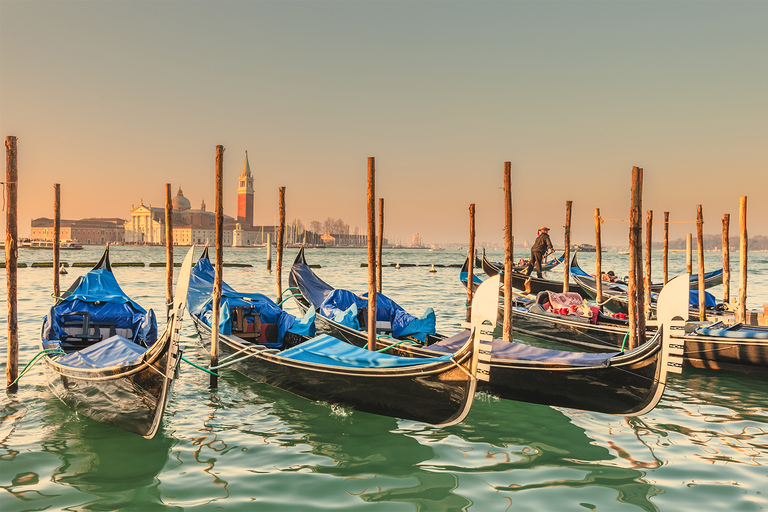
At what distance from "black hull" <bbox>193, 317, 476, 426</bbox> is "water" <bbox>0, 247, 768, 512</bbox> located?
0.18 meters

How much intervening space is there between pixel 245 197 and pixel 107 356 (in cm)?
11044

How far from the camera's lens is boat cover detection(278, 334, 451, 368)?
4.51 metres

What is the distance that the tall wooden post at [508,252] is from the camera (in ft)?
24.7

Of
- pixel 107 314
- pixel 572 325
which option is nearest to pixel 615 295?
pixel 572 325

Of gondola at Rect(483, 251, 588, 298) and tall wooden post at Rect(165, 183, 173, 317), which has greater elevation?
tall wooden post at Rect(165, 183, 173, 317)

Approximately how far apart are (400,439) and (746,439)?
270cm

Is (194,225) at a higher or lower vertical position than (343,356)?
higher

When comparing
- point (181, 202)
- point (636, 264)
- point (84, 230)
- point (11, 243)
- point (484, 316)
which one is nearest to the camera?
point (484, 316)

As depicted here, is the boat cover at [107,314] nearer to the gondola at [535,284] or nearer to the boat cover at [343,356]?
the boat cover at [343,356]

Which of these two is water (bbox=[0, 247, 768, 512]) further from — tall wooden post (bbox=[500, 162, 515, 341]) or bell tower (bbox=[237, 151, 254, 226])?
bell tower (bbox=[237, 151, 254, 226])

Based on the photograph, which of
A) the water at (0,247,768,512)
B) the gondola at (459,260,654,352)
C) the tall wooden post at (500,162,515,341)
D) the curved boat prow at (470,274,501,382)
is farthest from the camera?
the gondola at (459,260,654,352)

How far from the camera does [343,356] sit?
4875 mm

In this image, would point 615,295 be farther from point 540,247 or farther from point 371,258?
point 371,258

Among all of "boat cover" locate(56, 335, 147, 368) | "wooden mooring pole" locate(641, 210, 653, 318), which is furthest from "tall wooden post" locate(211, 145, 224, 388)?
"wooden mooring pole" locate(641, 210, 653, 318)
